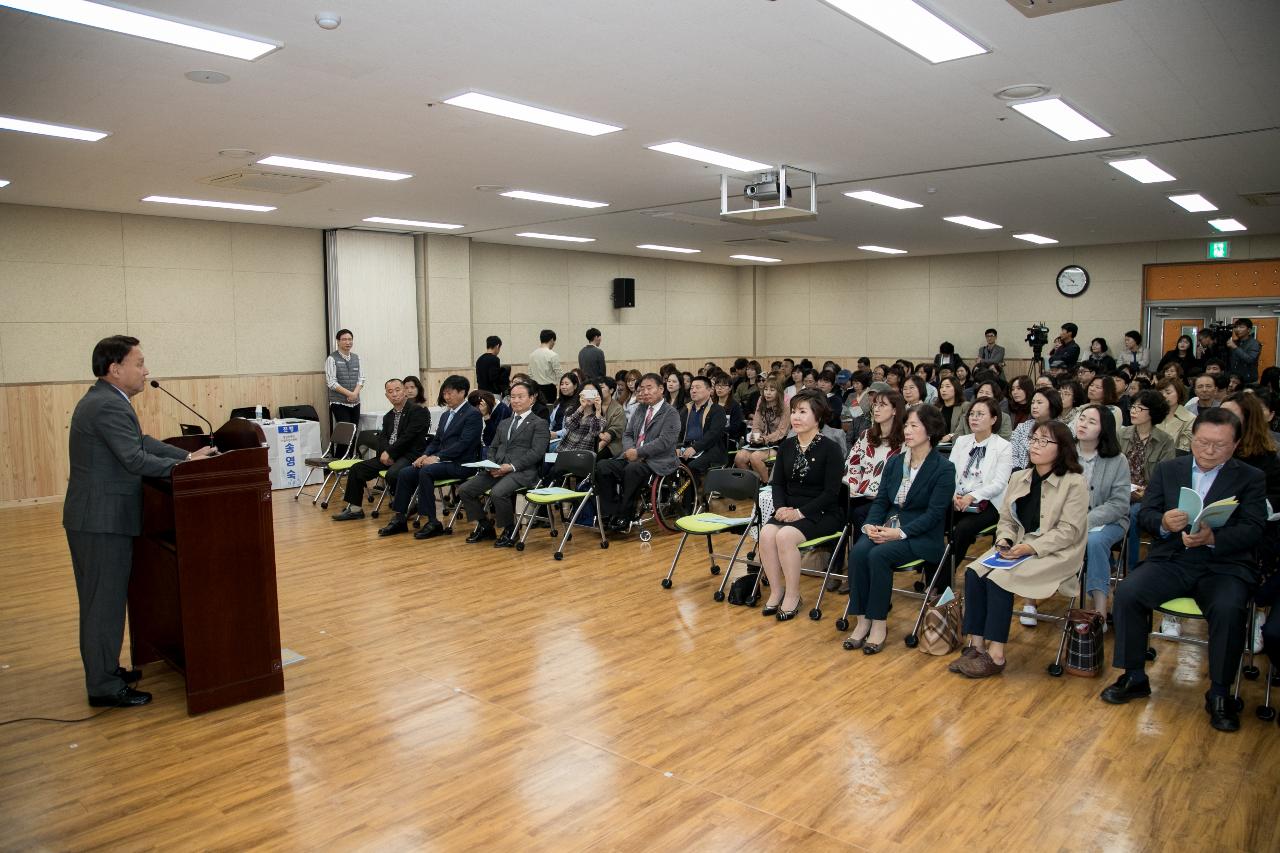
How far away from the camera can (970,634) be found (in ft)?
15.7

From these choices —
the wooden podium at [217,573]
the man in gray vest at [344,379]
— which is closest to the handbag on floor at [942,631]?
the wooden podium at [217,573]

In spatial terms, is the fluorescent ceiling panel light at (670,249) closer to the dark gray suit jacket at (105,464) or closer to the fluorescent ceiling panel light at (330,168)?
the fluorescent ceiling panel light at (330,168)

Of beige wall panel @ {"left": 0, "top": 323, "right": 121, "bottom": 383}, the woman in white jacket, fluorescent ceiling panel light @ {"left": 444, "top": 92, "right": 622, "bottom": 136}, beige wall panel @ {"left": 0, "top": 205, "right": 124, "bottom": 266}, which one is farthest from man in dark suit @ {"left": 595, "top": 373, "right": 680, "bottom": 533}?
beige wall panel @ {"left": 0, "top": 205, "right": 124, "bottom": 266}

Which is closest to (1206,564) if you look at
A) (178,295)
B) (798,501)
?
(798,501)

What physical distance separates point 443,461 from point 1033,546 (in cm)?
537

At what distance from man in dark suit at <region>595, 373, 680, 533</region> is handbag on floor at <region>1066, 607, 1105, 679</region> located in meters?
3.86

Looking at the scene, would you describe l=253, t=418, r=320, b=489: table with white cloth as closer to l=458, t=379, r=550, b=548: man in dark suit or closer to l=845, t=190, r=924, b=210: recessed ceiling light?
l=458, t=379, r=550, b=548: man in dark suit

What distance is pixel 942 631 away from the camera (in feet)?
16.3

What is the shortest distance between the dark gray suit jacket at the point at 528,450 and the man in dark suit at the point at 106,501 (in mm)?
3602

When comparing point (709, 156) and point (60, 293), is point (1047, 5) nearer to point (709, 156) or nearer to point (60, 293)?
point (709, 156)

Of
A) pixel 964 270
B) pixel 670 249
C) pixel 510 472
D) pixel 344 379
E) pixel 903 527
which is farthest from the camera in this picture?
pixel 964 270

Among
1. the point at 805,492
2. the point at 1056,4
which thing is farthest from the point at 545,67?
the point at 805,492

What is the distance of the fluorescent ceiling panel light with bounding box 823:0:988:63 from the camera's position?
13.6ft

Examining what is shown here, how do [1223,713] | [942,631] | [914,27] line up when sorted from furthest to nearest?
[942,631]
[914,27]
[1223,713]
